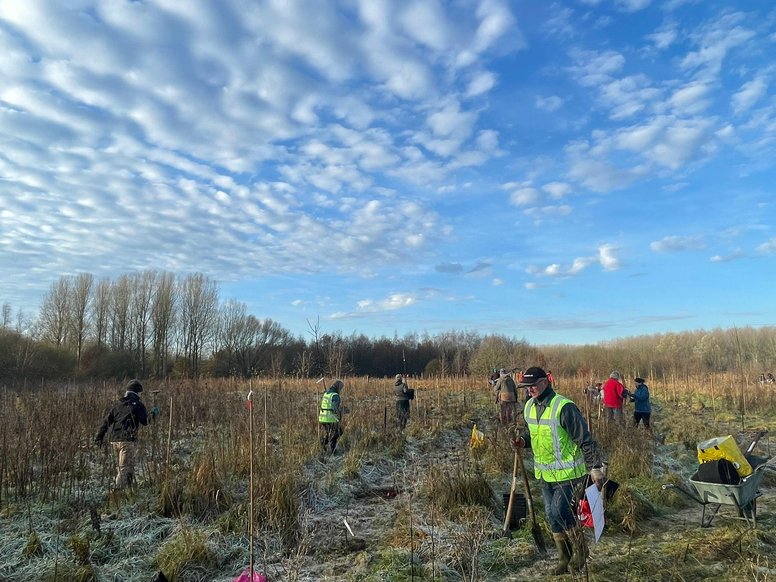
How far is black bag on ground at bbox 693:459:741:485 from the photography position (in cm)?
483

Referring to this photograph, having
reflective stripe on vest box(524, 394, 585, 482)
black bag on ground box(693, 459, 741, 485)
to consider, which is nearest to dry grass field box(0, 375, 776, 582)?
black bag on ground box(693, 459, 741, 485)

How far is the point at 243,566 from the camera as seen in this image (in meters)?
4.52

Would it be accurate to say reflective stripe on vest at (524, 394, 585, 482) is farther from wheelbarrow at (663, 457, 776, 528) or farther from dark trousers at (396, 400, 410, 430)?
dark trousers at (396, 400, 410, 430)

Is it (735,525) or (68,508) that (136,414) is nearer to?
(68,508)

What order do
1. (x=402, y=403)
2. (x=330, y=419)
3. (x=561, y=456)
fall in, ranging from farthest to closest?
1. (x=402, y=403)
2. (x=330, y=419)
3. (x=561, y=456)

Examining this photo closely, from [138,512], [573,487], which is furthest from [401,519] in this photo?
[138,512]

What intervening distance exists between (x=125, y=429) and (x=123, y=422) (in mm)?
119

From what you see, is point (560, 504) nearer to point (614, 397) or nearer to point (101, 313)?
point (614, 397)

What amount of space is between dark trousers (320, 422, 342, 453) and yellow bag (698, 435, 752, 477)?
219 inches

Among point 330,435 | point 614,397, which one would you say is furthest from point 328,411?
point 614,397

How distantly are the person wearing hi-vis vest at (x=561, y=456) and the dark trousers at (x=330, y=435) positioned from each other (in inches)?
201

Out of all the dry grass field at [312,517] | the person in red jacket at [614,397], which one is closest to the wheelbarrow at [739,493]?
the dry grass field at [312,517]

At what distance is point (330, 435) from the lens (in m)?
8.85

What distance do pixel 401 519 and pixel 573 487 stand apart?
2002mm
